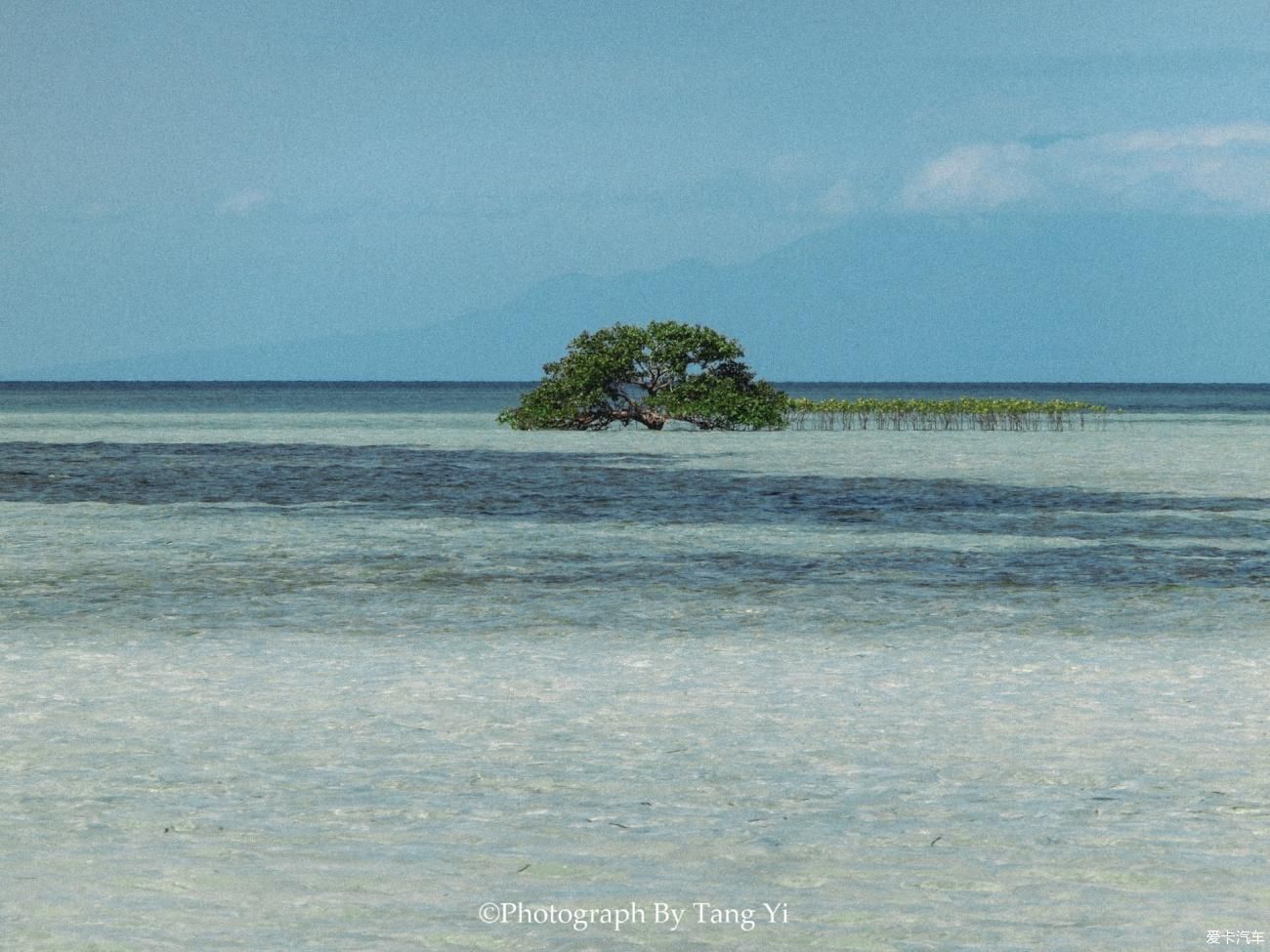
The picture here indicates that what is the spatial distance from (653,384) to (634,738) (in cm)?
6073

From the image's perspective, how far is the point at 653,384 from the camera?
7038 centimetres

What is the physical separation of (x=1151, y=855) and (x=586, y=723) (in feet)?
12.7

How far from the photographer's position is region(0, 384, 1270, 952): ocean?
21.4 ft

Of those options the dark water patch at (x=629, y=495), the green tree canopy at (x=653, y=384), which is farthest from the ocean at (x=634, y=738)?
the green tree canopy at (x=653, y=384)

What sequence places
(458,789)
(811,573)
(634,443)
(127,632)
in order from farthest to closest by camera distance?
(634,443), (811,573), (127,632), (458,789)

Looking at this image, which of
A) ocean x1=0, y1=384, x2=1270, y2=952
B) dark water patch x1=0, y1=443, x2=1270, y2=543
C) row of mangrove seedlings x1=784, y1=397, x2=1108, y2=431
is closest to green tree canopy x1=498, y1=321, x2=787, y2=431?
row of mangrove seedlings x1=784, y1=397, x2=1108, y2=431

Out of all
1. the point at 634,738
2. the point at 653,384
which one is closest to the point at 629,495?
the point at 634,738

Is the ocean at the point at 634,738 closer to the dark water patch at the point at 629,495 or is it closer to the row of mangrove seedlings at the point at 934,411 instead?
the dark water patch at the point at 629,495

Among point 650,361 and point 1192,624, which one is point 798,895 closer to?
point 1192,624

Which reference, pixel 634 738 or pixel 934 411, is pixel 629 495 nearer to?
pixel 634 738

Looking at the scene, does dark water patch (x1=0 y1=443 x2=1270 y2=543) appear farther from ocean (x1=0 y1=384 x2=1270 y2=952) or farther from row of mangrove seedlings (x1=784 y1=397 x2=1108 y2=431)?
row of mangrove seedlings (x1=784 y1=397 x2=1108 y2=431)

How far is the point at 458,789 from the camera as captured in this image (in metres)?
8.50

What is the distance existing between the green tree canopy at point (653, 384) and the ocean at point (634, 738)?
4365cm

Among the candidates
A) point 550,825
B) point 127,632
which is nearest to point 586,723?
point 550,825
